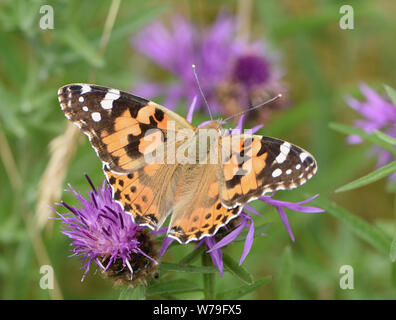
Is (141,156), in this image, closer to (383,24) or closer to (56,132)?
(56,132)

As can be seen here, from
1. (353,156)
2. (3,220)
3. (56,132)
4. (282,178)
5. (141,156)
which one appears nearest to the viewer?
(282,178)

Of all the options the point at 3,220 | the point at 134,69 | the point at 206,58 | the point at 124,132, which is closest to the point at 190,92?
the point at 206,58

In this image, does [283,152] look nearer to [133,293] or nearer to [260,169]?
[260,169]

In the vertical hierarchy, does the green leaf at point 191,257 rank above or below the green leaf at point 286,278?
above

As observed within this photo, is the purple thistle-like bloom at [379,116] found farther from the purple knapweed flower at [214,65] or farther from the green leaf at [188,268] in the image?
the green leaf at [188,268]

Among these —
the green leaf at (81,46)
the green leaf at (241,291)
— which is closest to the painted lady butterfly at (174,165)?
the green leaf at (241,291)

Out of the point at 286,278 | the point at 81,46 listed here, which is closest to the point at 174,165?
the point at 286,278
